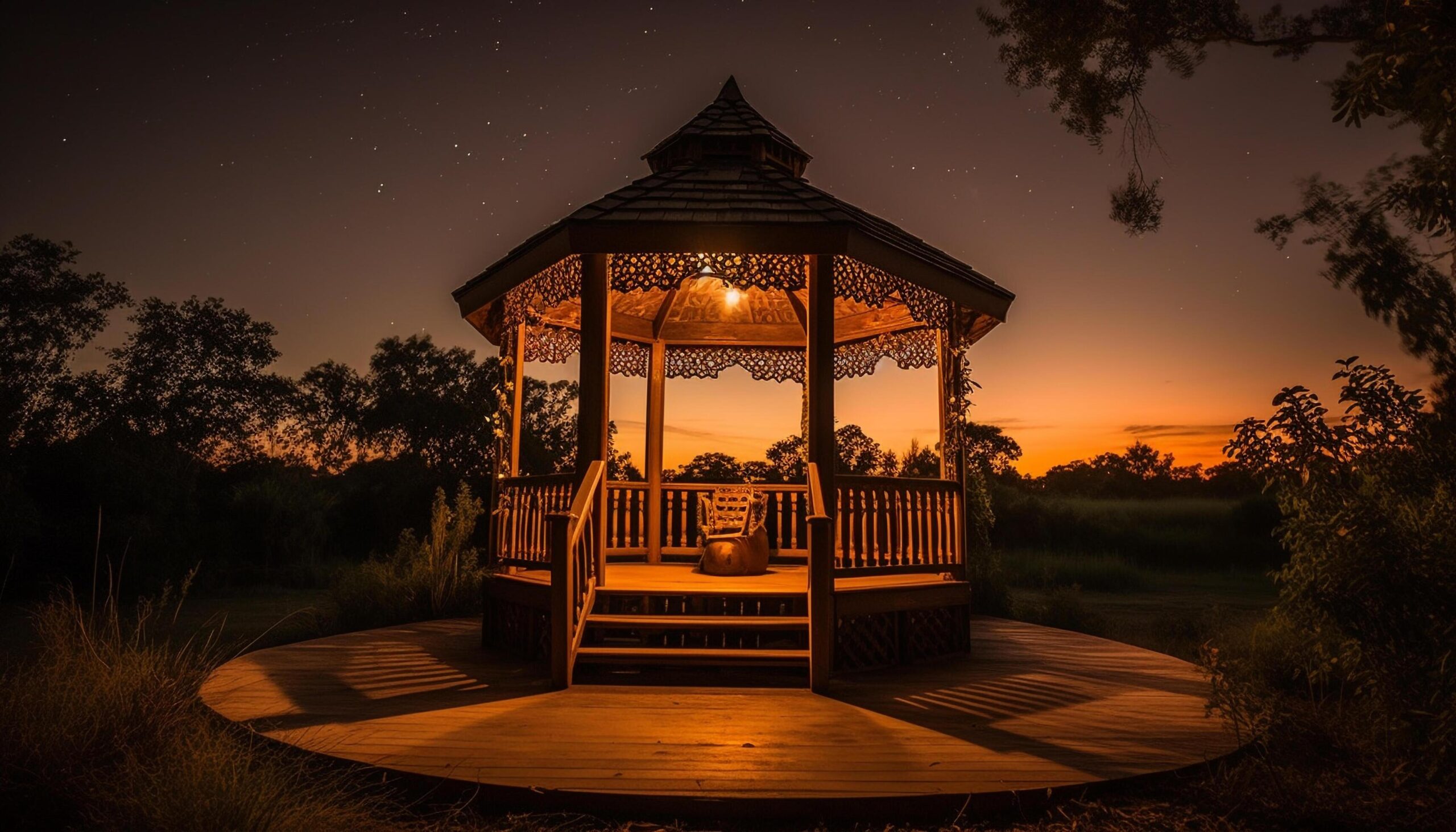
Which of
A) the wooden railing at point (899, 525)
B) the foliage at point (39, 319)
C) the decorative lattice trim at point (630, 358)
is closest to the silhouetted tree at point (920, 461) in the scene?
the decorative lattice trim at point (630, 358)

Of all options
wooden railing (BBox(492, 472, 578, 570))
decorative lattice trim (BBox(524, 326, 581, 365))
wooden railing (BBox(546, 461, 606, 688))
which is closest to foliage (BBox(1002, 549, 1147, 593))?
decorative lattice trim (BBox(524, 326, 581, 365))

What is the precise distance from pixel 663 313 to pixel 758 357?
1.54m

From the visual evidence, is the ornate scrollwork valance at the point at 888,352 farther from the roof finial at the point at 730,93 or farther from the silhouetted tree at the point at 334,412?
the silhouetted tree at the point at 334,412

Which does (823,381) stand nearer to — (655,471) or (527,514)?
(527,514)

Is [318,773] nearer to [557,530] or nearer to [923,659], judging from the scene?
[557,530]

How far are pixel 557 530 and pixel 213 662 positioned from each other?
3.26m

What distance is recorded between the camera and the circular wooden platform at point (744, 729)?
3824 millimetres

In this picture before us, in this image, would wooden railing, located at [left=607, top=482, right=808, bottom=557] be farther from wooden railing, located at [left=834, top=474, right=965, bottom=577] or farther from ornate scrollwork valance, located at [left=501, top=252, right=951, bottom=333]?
ornate scrollwork valance, located at [left=501, top=252, right=951, bottom=333]

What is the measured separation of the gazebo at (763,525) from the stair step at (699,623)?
0.04 feet

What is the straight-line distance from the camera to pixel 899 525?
7.69 metres

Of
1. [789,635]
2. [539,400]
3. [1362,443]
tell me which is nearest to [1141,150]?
[1362,443]

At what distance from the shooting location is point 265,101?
12.1 m

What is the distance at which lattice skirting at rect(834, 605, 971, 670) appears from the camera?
689 centimetres

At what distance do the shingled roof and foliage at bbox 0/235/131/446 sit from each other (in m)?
14.4
